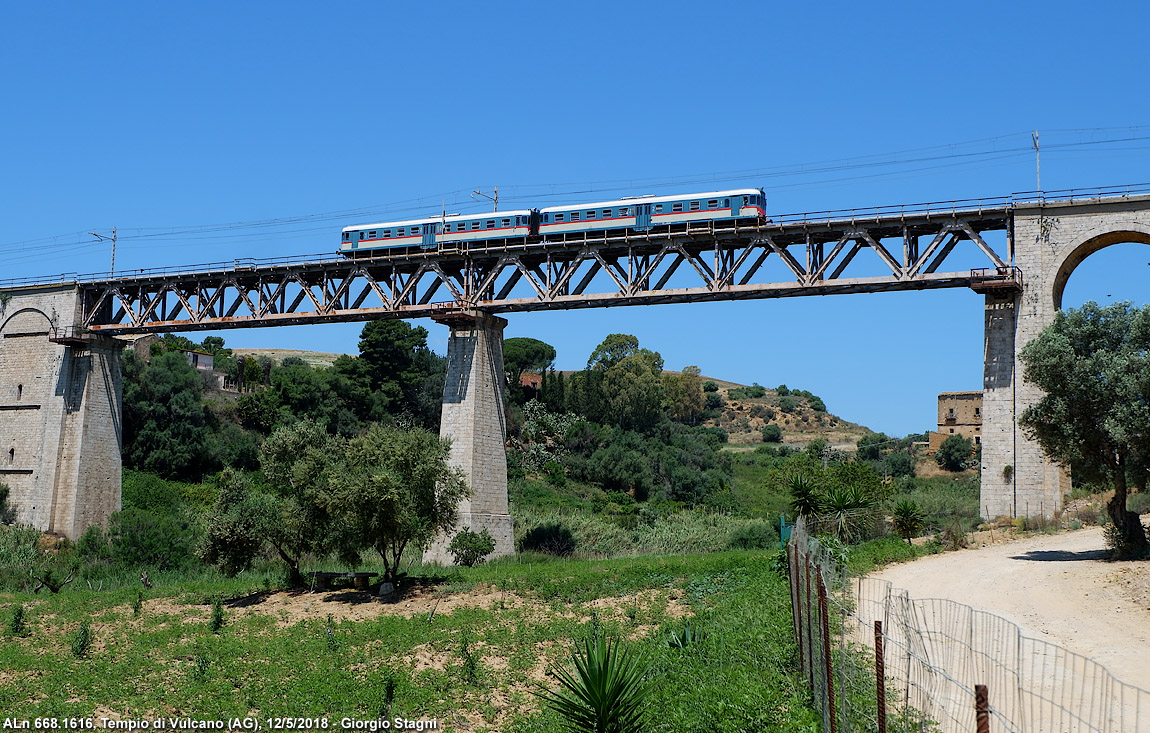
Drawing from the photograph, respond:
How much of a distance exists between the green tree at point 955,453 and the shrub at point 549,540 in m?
52.4

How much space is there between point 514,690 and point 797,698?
6.96m

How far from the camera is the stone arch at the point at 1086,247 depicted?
32.5 metres

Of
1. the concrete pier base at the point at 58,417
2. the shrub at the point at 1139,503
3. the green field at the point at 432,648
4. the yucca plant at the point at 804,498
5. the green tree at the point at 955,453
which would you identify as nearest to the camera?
the green field at the point at 432,648

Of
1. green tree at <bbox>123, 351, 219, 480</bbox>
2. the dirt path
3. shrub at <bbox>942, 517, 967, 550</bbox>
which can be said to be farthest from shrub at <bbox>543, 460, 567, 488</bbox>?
the dirt path

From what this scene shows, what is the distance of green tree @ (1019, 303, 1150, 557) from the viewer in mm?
24234

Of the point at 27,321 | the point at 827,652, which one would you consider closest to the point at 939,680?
the point at 827,652

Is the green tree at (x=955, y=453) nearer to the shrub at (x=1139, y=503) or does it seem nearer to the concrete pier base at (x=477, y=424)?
the shrub at (x=1139, y=503)

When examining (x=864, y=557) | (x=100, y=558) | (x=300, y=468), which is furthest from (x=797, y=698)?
(x=100, y=558)

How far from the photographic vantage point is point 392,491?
2917cm

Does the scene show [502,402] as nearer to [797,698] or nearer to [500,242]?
[500,242]

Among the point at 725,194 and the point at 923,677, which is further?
the point at 725,194

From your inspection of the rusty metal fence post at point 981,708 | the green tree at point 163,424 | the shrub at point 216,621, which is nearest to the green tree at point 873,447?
the green tree at point 163,424

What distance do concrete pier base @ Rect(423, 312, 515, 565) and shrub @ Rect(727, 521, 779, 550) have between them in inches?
360

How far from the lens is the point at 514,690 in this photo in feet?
61.4
